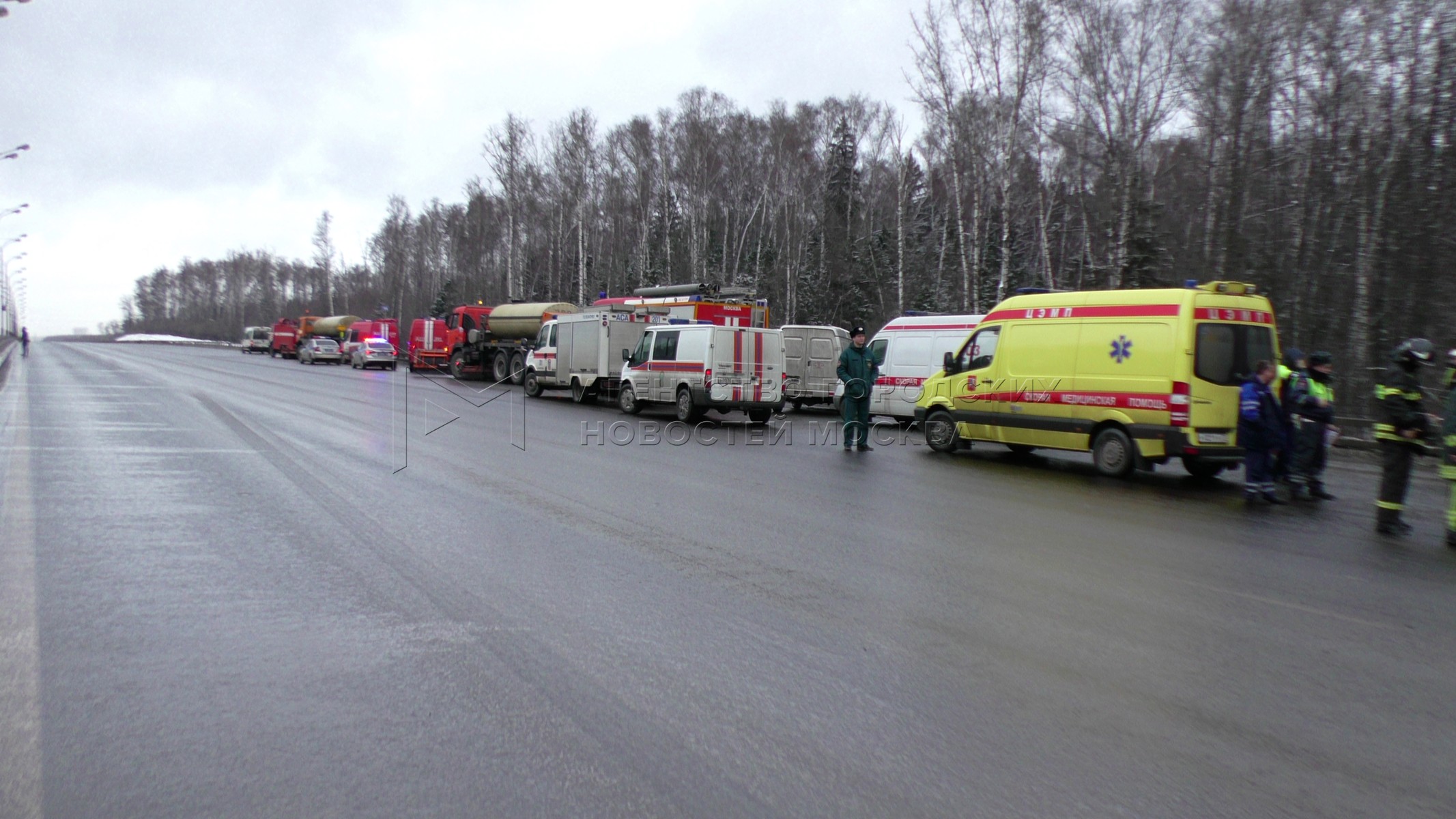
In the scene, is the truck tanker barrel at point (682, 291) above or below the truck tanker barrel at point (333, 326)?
above

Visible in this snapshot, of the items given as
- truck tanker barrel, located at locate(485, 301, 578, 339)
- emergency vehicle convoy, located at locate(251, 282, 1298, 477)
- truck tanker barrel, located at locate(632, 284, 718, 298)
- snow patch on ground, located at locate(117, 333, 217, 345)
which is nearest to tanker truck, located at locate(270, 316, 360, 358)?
truck tanker barrel, located at locate(485, 301, 578, 339)

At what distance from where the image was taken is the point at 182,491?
30.3 feet

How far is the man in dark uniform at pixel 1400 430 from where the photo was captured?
8609 millimetres

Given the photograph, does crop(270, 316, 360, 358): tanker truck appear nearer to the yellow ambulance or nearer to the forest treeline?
the forest treeline

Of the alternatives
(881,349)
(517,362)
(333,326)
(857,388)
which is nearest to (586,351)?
(881,349)

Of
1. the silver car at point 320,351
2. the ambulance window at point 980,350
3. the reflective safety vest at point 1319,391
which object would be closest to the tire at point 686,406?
the ambulance window at point 980,350

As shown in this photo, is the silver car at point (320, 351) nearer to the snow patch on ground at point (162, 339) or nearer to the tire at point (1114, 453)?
the tire at point (1114, 453)

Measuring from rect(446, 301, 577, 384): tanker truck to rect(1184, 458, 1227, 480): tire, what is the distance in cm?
2283

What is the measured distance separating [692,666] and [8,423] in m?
15.7

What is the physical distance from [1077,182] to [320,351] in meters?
40.0

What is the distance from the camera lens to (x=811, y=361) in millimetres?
24031

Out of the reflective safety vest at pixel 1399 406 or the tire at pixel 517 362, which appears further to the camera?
the tire at pixel 517 362

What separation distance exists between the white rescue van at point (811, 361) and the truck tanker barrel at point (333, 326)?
4371cm

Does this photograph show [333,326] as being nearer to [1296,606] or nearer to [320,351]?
[320,351]
